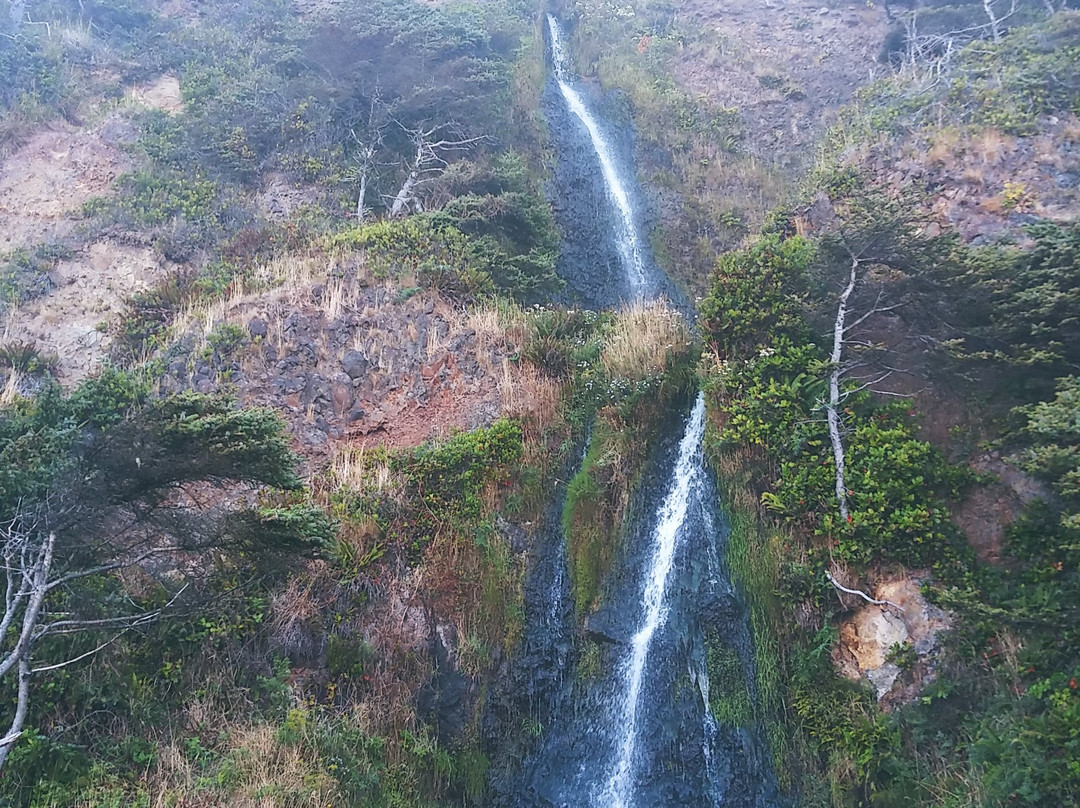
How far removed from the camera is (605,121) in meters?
19.1

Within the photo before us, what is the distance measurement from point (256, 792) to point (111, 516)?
248 centimetres

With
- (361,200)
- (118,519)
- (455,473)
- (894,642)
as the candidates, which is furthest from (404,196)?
(894,642)

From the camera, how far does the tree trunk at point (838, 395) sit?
7.34 meters

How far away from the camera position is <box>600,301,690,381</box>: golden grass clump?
9.32 metres

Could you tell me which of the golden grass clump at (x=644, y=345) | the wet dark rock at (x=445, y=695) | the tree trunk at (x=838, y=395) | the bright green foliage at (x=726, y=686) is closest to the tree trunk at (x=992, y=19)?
the tree trunk at (x=838, y=395)

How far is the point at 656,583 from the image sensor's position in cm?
788

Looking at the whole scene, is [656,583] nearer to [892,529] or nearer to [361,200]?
[892,529]

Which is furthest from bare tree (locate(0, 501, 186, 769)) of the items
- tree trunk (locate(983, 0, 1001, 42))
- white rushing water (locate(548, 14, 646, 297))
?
tree trunk (locate(983, 0, 1001, 42))

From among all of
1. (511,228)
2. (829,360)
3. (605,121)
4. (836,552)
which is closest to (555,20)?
(605,121)

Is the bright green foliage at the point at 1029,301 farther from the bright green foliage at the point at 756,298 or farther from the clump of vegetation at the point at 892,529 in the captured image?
the bright green foliage at the point at 756,298

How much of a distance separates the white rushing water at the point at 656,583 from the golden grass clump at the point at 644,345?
787mm

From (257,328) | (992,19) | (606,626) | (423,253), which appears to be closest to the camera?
(606,626)

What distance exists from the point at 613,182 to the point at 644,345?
30.0ft

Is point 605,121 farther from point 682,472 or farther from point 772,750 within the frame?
point 772,750
